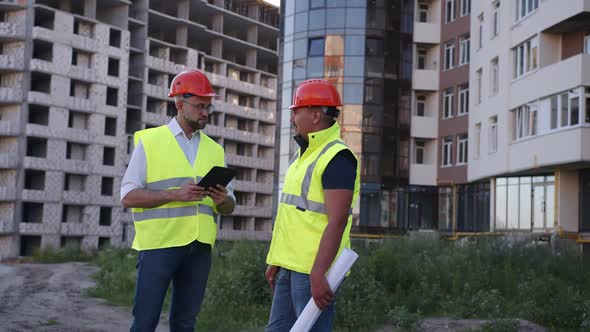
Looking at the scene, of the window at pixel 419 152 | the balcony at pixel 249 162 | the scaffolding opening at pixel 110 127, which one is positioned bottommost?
the window at pixel 419 152

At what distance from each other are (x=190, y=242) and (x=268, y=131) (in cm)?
8098

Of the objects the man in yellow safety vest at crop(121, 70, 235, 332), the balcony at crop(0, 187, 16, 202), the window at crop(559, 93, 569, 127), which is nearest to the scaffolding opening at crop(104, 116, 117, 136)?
the balcony at crop(0, 187, 16, 202)

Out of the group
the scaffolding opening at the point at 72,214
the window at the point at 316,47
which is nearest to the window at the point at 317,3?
the window at the point at 316,47

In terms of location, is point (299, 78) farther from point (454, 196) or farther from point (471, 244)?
point (471, 244)

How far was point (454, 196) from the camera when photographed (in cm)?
4528

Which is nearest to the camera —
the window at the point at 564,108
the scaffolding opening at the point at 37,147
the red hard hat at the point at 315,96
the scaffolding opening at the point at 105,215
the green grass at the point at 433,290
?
the red hard hat at the point at 315,96

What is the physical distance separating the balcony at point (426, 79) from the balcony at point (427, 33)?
5.42 ft

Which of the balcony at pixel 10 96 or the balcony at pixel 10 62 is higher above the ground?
the balcony at pixel 10 62

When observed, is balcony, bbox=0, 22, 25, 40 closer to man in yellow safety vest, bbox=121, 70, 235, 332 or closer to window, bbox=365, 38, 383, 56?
window, bbox=365, 38, 383, 56

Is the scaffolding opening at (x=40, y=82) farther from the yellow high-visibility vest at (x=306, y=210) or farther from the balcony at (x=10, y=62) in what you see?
the yellow high-visibility vest at (x=306, y=210)

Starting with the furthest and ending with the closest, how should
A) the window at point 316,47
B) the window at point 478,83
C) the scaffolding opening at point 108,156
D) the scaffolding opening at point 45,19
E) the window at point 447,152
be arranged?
the scaffolding opening at point 108,156 → the scaffolding opening at point 45,19 → the window at point 447,152 → the window at point 316,47 → the window at point 478,83

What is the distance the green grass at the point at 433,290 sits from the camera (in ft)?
37.5

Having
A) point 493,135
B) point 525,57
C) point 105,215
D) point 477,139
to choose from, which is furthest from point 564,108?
point 105,215

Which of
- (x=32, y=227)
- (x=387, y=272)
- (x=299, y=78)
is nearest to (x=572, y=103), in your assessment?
(x=387, y=272)
